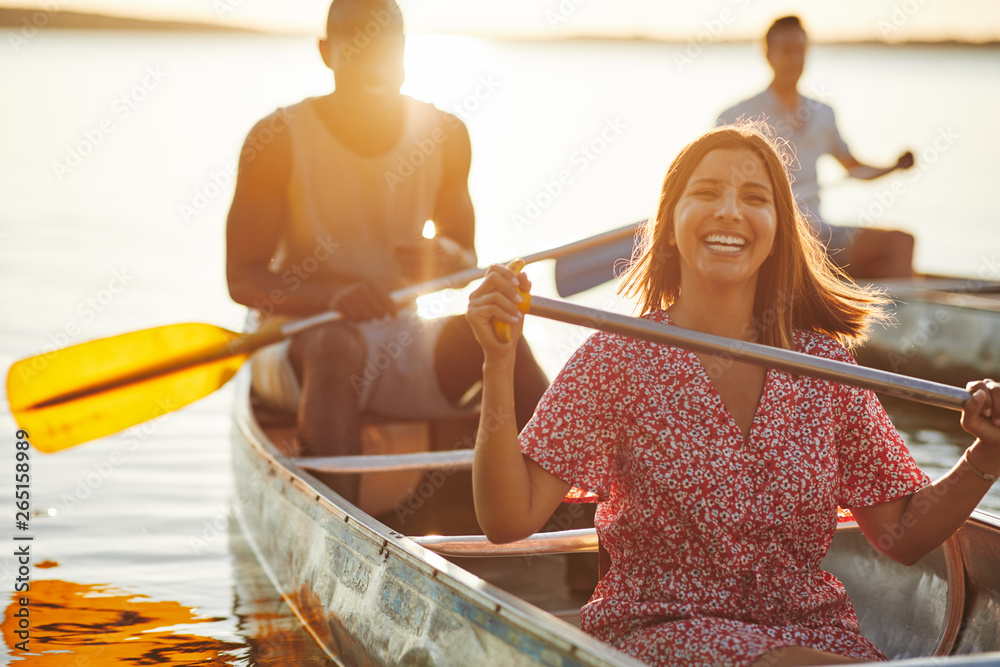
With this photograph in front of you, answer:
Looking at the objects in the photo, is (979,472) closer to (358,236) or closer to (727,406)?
(727,406)

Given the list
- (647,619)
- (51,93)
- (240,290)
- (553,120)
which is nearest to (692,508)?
(647,619)

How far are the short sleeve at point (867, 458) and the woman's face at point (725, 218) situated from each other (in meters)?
0.34

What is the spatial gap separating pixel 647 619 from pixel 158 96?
34657mm

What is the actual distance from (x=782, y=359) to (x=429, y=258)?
2198 millimetres

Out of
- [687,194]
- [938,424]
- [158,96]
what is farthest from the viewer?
[158,96]

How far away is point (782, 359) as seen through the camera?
216cm

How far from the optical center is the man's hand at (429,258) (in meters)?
4.17

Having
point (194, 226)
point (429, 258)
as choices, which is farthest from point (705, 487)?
point (194, 226)

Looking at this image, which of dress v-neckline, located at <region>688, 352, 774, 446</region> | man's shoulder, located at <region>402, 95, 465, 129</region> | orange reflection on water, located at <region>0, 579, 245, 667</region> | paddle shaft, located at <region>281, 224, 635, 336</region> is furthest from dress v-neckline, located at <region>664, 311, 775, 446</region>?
man's shoulder, located at <region>402, 95, 465, 129</region>

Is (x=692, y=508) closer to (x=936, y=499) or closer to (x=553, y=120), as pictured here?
(x=936, y=499)

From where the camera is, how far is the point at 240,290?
4.00m

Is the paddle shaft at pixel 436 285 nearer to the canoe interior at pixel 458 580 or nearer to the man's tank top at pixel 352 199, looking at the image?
the man's tank top at pixel 352 199

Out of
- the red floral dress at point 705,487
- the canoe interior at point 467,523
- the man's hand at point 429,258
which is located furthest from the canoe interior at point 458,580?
the man's hand at point 429,258

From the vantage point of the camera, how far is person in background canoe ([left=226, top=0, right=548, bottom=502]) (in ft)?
12.7
